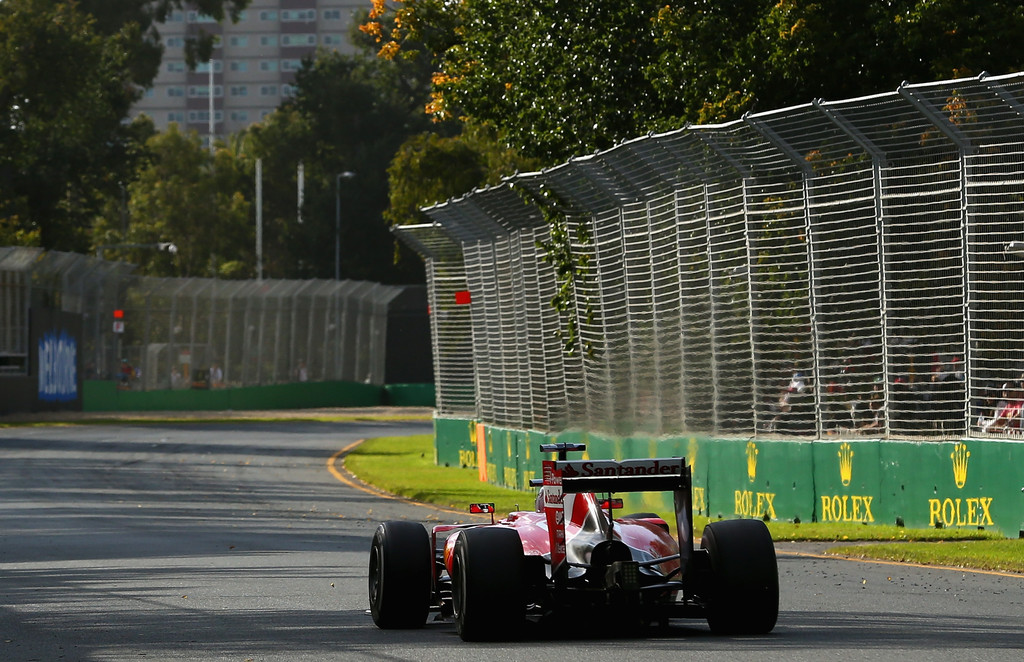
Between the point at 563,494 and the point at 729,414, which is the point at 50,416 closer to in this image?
the point at 729,414

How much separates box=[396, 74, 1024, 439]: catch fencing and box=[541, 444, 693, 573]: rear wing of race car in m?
6.23

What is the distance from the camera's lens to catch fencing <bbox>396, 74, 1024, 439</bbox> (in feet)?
50.6

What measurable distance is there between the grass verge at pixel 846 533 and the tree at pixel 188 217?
69651 mm

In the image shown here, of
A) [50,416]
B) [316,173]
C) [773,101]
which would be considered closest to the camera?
[773,101]

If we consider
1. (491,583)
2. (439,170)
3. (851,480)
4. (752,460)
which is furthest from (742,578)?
(439,170)

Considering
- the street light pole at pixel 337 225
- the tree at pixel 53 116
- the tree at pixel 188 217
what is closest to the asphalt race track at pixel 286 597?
the tree at pixel 53 116

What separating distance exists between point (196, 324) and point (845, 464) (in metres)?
47.5

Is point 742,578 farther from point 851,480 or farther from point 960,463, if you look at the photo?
point 851,480

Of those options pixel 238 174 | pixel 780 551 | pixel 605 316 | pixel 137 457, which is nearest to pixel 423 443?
pixel 137 457

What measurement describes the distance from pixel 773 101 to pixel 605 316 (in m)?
3.80

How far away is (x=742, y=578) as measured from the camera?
30.1 ft

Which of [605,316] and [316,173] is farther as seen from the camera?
[316,173]

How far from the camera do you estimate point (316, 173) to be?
93.4 metres

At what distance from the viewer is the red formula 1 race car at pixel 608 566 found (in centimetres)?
904
